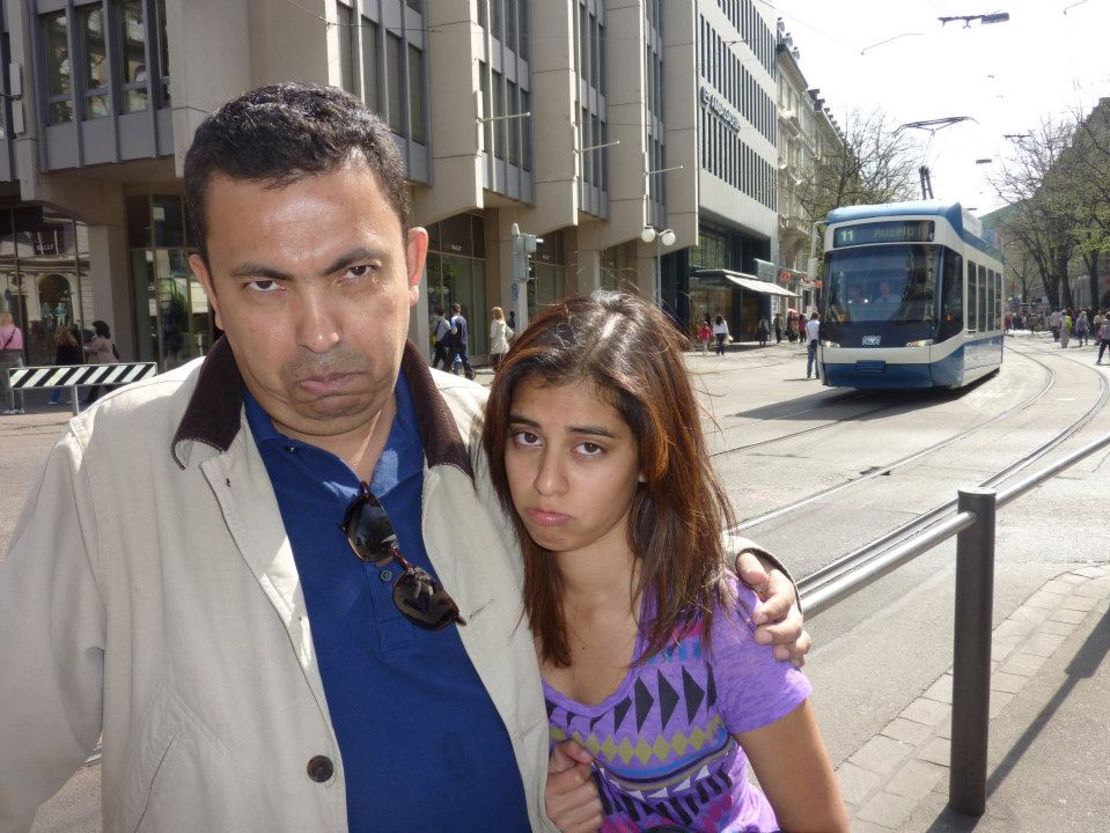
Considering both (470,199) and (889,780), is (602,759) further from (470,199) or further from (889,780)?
(470,199)

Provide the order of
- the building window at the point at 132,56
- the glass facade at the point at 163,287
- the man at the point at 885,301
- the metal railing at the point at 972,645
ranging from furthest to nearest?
1. the glass facade at the point at 163,287
2. the building window at the point at 132,56
3. the man at the point at 885,301
4. the metal railing at the point at 972,645

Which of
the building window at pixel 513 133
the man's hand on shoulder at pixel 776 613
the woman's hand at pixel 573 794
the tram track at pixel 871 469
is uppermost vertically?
the building window at pixel 513 133

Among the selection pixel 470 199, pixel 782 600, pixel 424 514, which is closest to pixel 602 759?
pixel 782 600

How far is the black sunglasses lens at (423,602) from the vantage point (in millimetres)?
1532

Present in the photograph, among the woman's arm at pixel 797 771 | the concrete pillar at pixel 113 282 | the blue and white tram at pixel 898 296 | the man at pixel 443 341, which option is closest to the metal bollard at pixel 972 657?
the woman's arm at pixel 797 771

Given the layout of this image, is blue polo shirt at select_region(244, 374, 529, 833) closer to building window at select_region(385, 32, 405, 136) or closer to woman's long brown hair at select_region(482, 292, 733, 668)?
woman's long brown hair at select_region(482, 292, 733, 668)

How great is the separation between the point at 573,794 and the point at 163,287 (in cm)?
2184

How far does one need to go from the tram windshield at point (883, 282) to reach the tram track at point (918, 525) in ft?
8.25

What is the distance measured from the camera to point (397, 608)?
5.03ft

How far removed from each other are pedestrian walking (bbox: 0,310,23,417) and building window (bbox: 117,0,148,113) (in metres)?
5.08

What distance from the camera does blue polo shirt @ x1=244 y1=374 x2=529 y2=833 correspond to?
1489mm

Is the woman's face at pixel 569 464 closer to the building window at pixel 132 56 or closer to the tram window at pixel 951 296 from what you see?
the tram window at pixel 951 296

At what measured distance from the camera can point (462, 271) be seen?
26922 mm

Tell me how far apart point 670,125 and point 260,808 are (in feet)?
126
